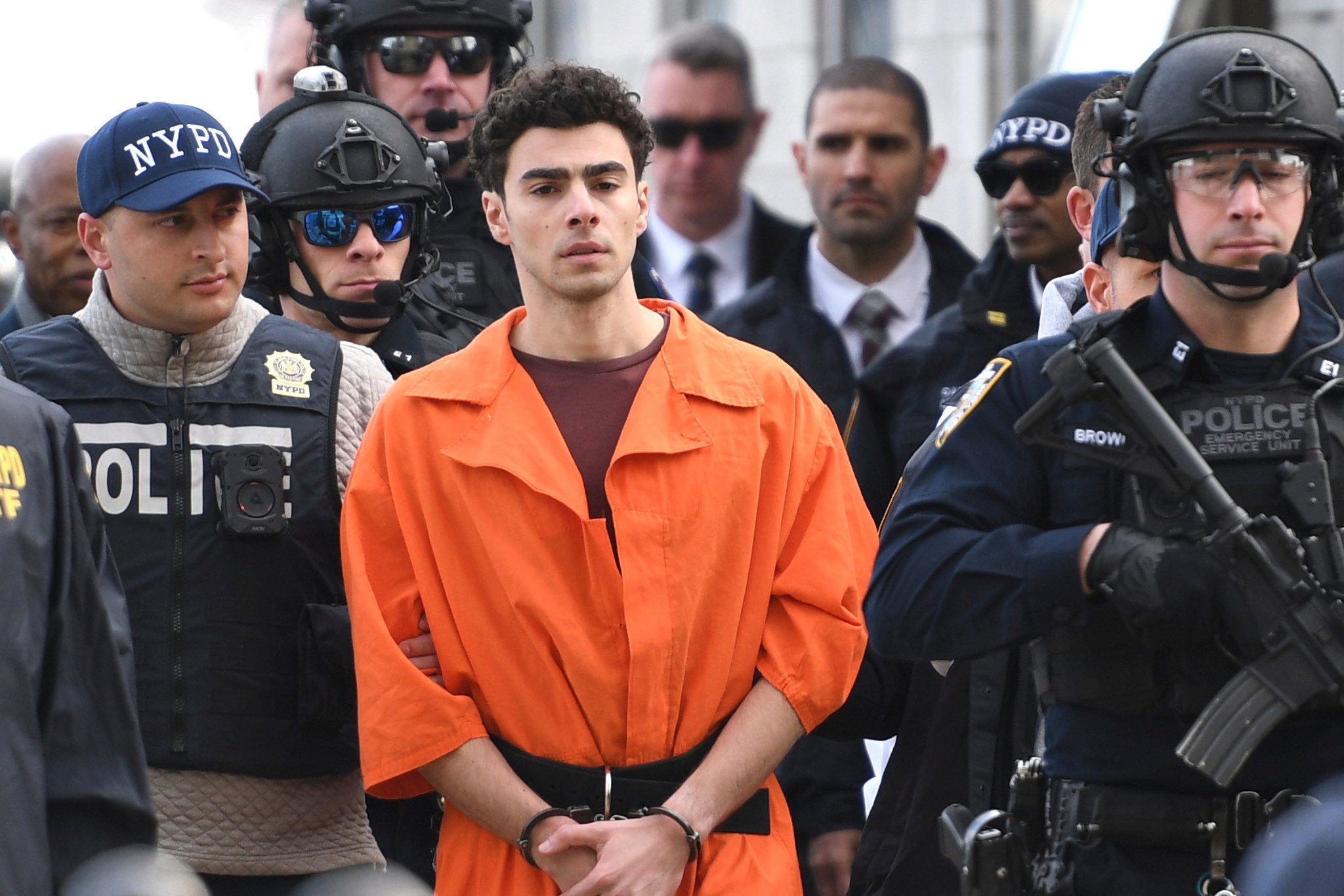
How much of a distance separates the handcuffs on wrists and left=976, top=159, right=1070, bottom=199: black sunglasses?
7.72 feet

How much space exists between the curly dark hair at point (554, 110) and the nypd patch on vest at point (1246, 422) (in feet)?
4.27

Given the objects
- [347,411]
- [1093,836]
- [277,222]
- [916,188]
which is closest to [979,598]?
[1093,836]

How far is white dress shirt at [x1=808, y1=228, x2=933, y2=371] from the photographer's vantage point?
23.0 ft

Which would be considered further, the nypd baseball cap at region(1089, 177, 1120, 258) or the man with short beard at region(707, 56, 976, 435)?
the man with short beard at region(707, 56, 976, 435)

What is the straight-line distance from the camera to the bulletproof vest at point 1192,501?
151 inches

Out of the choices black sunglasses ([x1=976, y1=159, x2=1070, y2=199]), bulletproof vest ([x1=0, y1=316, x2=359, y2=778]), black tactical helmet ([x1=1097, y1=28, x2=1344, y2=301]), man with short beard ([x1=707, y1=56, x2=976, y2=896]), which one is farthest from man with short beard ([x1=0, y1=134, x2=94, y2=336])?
black tactical helmet ([x1=1097, y1=28, x2=1344, y2=301])

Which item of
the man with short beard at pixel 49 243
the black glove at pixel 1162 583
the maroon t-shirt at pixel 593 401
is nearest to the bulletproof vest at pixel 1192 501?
the black glove at pixel 1162 583

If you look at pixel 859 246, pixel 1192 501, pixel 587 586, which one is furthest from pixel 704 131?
pixel 1192 501

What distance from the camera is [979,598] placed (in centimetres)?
389

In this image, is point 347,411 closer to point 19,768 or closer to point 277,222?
point 277,222

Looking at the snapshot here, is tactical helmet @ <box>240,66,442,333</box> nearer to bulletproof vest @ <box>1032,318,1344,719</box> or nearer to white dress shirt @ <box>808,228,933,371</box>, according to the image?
white dress shirt @ <box>808,228,933,371</box>

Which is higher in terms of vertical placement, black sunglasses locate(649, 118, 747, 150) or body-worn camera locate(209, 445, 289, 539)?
black sunglasses locate(649, 118, 747, 150)

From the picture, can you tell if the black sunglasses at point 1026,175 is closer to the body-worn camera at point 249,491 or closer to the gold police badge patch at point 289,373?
the gold police badge patch at point 289,373

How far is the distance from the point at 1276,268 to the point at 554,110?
4.81 feet
